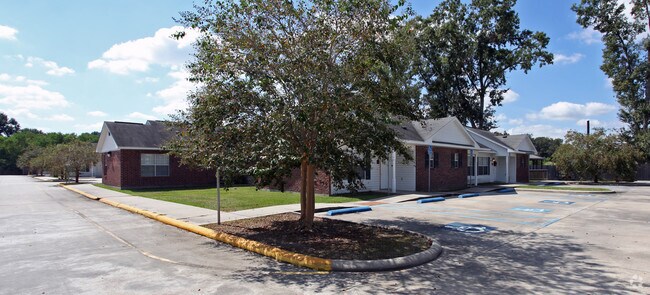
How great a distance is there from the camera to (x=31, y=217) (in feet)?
43.9

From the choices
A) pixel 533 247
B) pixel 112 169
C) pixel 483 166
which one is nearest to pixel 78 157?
pixel 112 169

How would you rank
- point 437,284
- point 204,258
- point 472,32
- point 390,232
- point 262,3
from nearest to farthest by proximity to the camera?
point 437,284 → point 204,258 → point 262,3 → point 390,232 → point 472,32

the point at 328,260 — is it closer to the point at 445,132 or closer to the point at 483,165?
the point at 445,132

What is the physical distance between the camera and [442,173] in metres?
24.9

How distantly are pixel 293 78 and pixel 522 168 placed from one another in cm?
3619

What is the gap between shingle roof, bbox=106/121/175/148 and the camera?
26.2 metres

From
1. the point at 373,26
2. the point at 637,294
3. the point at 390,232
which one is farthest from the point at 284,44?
the point at 637,294

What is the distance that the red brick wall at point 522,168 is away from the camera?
37.9 m

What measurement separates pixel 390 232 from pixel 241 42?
552 cm

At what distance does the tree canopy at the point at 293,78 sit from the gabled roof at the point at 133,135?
17995 millimetres

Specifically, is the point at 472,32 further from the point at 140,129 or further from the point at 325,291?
the point at 325,291

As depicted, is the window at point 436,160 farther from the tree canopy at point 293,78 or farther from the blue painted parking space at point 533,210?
the tree canopy at point 293,78

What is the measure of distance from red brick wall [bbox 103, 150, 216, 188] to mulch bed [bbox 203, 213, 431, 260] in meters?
16.3

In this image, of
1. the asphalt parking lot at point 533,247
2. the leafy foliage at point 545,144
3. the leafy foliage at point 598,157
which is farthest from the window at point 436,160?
the leafy foliage at point 545,144
